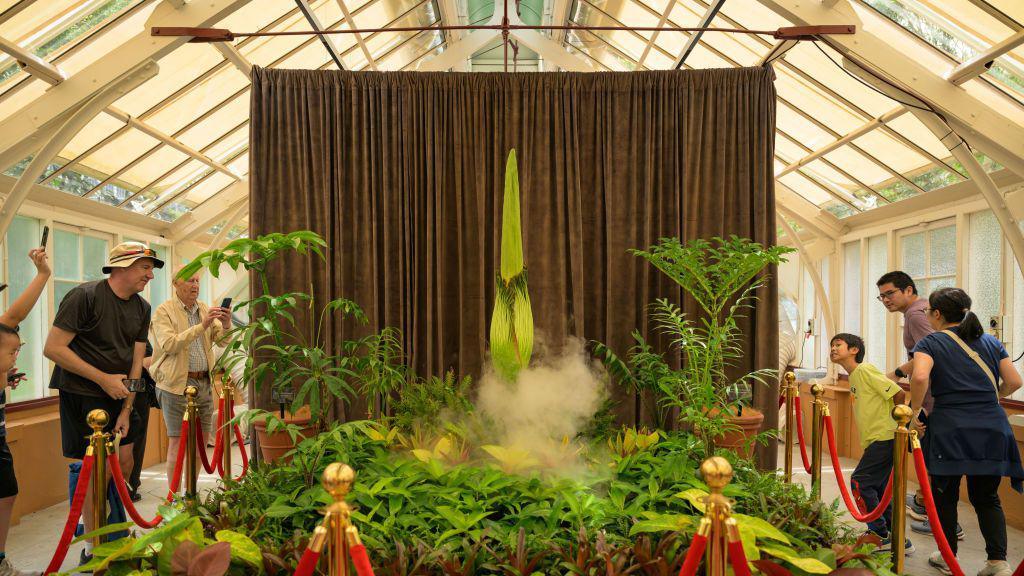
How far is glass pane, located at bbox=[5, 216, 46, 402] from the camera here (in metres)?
4.51

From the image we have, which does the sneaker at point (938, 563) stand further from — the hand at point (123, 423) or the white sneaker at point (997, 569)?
the hand at point (123, 423)

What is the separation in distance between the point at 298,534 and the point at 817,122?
4.87m

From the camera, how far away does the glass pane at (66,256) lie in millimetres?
4984

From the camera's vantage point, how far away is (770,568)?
1882mm

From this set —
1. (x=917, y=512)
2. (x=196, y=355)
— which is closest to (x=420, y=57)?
(x=196, y=355)

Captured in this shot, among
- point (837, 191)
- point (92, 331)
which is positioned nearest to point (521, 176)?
point (92, 331)

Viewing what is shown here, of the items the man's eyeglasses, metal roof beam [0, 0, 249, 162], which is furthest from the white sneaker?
metal roof beam [0, 0, 249, 162]

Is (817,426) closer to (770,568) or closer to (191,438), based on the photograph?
(770,568)

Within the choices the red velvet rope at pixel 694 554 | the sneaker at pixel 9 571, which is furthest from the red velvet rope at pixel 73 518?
the red velvet rope at pixel 694 554

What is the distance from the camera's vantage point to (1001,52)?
10.7 ft

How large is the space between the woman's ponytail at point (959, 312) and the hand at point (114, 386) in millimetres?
3665

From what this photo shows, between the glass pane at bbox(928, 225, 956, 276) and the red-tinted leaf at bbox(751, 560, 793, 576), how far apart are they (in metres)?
3.89

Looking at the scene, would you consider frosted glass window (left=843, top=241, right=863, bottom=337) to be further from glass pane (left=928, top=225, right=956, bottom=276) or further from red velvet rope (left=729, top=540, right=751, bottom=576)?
red velvet rope (left=729, top=540, right=751, bottom=576)

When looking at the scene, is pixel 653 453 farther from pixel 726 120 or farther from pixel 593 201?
pixel 726 120
